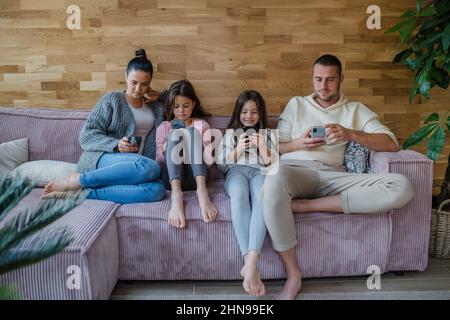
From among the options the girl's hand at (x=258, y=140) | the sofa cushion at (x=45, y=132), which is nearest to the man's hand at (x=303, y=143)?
the girl's hand at (x=258, y=140)

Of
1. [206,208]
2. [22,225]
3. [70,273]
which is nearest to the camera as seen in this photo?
[22,225]

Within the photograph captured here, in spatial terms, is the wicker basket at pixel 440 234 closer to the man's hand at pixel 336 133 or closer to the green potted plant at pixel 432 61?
the green potted plant at pixel 432 61

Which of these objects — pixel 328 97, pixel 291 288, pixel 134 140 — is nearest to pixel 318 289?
pixel 291 288

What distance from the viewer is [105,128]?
2203mm

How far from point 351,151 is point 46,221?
1664 millimetres

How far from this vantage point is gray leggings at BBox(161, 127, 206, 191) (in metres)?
2.03

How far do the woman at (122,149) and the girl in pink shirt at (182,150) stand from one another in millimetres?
77

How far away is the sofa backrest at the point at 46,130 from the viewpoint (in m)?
2.34

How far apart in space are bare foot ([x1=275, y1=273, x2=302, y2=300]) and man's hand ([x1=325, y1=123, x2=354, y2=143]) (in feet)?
2.17

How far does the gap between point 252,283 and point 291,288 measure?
0.59ft

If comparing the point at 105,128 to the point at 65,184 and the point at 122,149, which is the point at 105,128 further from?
the point at 65,184

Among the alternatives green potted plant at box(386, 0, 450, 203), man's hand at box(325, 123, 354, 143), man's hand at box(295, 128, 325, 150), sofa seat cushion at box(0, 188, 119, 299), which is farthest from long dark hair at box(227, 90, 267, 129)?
sofa seat cushion at box(0, 188, 119, 299)
